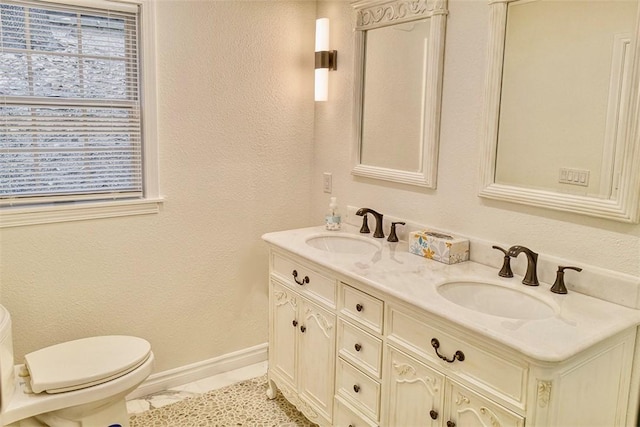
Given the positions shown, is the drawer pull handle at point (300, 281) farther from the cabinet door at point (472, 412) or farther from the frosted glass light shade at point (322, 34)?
the frosted glass light shade at point (322, 34)

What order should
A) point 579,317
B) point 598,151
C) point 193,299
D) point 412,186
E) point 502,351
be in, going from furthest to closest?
point 193,299, point 412,186, point 598,151, point 579,317, point 502,351

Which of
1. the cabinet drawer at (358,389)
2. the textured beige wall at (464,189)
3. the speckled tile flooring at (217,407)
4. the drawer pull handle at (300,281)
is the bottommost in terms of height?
the speckled tile flooring at (217,407)

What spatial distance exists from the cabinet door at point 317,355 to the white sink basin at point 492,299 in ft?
1.66

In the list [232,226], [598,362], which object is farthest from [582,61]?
[232,226]

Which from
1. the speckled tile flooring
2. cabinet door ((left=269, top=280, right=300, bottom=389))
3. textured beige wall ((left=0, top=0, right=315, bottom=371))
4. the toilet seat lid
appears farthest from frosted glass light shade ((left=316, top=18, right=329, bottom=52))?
the speckled tile flooring

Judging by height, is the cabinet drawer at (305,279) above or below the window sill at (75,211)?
below

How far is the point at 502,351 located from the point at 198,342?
184 cm

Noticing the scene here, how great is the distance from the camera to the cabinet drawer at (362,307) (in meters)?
1.87

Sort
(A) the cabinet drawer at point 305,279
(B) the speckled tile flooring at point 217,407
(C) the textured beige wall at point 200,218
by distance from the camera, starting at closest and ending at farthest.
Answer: (A) the cabinet drawer at point 305,279
(C) the textured beige wall at point 200,218
(B) the speckled tile flooring at point 217,407

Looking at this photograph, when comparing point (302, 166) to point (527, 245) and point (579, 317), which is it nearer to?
point (527, 245)

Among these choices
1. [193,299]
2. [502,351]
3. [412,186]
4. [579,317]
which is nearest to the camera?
[502,351]

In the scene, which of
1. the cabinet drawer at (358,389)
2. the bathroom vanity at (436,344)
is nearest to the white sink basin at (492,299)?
the bathroom vanity at (436,344)

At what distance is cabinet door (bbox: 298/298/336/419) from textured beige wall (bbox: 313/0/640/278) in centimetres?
65

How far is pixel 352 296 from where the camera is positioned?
1.99 meters
